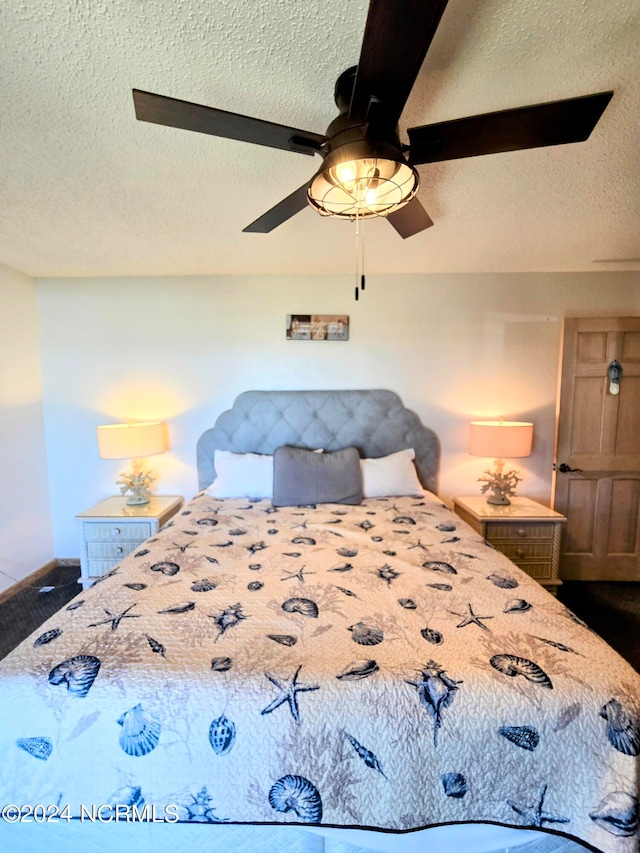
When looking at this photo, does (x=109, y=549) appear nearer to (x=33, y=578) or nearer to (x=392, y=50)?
(x=33, y=578)

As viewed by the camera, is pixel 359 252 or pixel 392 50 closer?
pixel 392 50

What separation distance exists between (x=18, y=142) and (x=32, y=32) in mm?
583

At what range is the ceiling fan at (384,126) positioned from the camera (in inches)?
32.0

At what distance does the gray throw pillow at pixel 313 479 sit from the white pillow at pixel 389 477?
85 millimetres

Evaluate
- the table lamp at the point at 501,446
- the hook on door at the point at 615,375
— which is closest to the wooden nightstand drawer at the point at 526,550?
the table lamp at the point at 501,446

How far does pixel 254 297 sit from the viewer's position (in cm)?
288

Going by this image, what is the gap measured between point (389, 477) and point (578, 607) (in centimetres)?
155

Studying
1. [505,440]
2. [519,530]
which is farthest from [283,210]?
[519,530]

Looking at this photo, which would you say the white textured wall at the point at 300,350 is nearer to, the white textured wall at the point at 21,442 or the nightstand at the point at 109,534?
the white textured wall at the point at 21,442

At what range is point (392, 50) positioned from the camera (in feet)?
2.64

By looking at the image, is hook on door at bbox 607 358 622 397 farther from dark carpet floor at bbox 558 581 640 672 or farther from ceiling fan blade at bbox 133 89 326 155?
ceiling fan blade at bbox 133 89 326 155

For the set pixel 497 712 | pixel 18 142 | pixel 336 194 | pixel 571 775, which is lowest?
pixel 571 775

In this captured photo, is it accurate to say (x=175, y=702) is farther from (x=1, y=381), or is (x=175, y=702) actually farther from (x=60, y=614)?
(x=1, y=381)

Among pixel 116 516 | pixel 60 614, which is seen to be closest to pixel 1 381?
pixel 116 516
